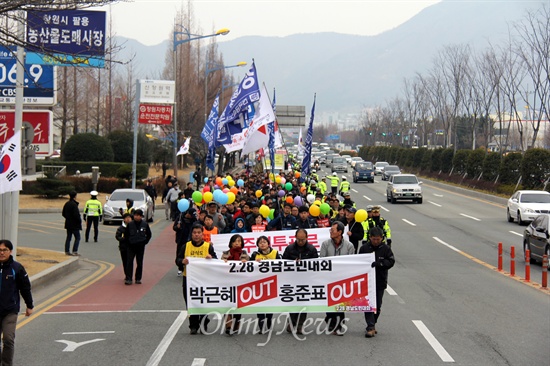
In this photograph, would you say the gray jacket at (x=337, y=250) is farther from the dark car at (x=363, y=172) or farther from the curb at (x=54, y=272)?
the dark car at (x=363, y=172)

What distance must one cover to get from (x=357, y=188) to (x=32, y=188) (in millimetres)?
26418

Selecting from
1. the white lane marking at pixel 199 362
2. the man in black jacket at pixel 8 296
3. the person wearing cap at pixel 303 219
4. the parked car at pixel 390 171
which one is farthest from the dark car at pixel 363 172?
the man in black jacket at pixel 8 296

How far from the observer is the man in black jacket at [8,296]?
928 centimetres

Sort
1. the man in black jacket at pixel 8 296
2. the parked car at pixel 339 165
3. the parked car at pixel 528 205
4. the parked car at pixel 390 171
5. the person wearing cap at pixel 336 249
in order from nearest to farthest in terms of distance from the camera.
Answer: the man in black jacket at pixel 8 296 → the person wearing cap at pixel 336 249 → the parked car at pixel 528 205 → the parked car at pixel 390 171 → the parked car at pixel 339 165

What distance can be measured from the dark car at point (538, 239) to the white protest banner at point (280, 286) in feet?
31.9

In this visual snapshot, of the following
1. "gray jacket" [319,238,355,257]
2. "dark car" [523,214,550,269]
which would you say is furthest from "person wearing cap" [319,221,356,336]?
"dark car" [523,214,550,269]

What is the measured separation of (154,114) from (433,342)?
97.1ft

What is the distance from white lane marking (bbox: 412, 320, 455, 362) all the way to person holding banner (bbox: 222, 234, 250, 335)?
2.75 metres

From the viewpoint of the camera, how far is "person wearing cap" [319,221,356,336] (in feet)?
40.5

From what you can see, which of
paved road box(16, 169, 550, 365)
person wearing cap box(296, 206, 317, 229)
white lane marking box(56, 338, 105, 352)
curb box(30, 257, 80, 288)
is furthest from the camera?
person wearing cap box(296, 206, 317, 229)

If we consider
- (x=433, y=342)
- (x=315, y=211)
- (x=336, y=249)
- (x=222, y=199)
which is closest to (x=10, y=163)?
(x=336, y=249)

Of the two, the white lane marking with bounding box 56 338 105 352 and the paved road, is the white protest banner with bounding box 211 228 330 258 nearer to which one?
the paved road

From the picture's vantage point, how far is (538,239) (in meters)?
20.9

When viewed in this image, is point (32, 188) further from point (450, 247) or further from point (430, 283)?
point (430, 283)
